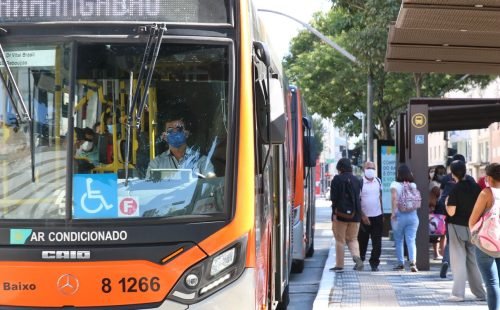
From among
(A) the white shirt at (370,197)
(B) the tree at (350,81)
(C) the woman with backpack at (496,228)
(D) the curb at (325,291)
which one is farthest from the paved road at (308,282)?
(B) the tree at (350,81)

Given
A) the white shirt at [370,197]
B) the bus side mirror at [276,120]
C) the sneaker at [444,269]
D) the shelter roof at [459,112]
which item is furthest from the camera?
the white shirt at [370,197]

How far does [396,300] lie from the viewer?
1185 cm

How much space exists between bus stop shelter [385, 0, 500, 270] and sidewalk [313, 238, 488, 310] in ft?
3.24

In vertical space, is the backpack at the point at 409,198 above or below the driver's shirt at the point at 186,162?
below

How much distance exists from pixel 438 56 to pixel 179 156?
9.29 metres

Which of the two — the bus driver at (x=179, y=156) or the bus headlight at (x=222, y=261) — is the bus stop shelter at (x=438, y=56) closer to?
the bus driver at (x=179, y=156)

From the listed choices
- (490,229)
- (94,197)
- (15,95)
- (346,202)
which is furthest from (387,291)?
(15,95)

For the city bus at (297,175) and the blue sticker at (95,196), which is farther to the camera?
the city bus at (297,175)

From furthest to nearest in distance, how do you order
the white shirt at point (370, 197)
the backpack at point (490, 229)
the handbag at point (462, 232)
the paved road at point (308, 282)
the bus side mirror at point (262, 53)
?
the white shirt at point (370, 197), the paved road at point (308, 282), the handbag at point (462, 232), the backpack at point (490, 229), the bus side mirror at point (262, 53)

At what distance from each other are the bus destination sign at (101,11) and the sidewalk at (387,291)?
17.7 feet

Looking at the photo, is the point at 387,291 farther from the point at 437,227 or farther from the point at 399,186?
the point at 437,227

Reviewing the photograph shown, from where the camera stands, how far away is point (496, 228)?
352 inches

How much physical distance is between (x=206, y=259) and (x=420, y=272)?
969 cm

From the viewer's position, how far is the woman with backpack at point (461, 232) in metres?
10.9
